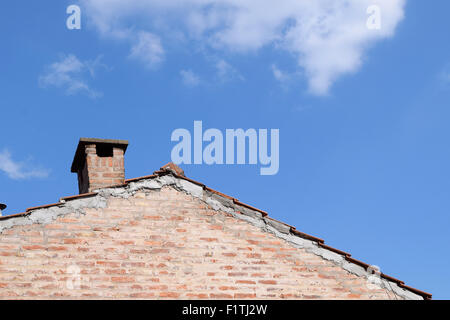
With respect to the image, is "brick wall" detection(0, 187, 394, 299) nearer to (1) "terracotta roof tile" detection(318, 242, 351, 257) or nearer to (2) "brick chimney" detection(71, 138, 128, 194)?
(1) "terracotta roof tile" detection(318, 242, 351, 257)

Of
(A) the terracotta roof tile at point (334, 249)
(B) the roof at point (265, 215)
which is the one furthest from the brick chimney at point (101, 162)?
(A) the terracotta roof tile at point (334, 249)

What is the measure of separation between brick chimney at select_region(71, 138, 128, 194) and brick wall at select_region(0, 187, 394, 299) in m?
0.75

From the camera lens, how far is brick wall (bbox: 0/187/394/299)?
25.8ft

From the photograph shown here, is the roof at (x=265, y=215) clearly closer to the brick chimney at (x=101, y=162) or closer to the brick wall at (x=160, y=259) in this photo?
the brick wall at (x=160, y=259)

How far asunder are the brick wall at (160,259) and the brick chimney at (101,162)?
75cm

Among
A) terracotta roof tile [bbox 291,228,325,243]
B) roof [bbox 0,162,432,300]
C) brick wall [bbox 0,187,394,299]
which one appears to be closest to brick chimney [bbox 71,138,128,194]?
roof [bbox 0,162,432,300]

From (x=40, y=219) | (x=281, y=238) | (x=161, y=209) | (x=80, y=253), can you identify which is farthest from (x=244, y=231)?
(x=40, y=219)

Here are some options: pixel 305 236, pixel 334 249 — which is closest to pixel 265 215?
pixel 305 236

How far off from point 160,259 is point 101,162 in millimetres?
2056

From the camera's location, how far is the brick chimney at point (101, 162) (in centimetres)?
920

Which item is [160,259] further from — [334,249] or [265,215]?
[334,249]
